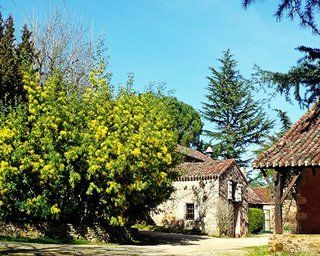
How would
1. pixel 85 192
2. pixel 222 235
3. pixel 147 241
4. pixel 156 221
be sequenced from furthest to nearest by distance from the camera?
pixel 156 221 < pixel 222 235 < pixel 147 241 < pixel 85 192

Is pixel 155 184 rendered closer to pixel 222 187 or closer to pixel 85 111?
pixel 85 111

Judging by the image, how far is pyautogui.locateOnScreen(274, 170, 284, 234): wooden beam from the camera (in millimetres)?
13797

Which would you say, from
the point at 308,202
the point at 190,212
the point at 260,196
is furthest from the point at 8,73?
the point at 260,196

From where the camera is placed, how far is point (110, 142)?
17.5 metres

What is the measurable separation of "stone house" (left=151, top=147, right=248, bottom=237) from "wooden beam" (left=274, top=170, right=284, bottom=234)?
15107mm

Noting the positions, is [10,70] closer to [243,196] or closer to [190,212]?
[190,212]

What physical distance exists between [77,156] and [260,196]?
30.5m

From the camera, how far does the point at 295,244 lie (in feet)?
42.1

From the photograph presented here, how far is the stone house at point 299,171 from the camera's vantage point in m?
13.6

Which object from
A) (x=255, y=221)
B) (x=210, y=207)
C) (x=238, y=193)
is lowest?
(x=255, y=221)

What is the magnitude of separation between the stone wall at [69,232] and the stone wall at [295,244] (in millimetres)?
8387

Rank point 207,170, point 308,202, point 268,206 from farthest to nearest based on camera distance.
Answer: point 268,206 → point 207,170 → point 308,202

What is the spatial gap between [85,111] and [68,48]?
1583 cm

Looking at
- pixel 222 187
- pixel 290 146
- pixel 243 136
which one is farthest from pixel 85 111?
pixel 243 136
